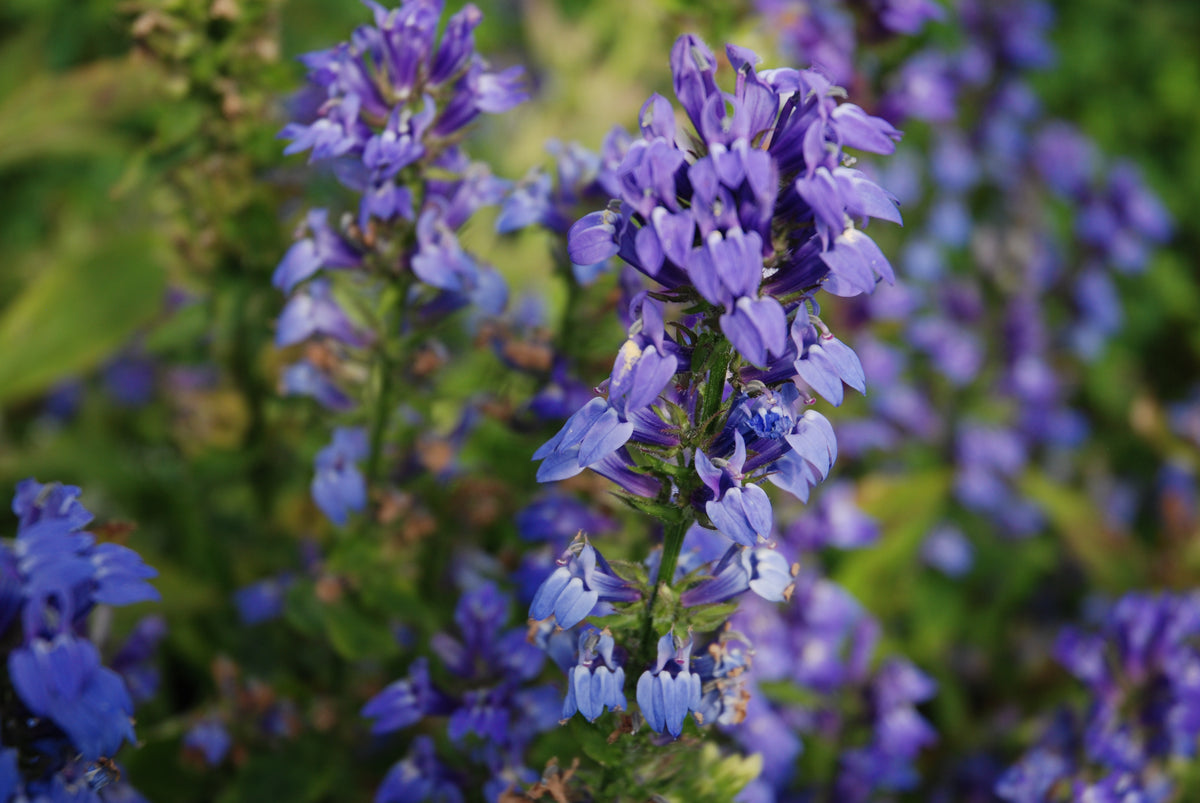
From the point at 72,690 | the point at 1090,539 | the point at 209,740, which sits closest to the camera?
the point at 72,690

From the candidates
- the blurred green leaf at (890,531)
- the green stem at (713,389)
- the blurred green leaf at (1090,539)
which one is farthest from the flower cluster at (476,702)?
the blurred green leaf at (1090,539)

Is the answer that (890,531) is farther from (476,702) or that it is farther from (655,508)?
(655,508)

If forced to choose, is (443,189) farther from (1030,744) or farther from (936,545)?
(936,545)

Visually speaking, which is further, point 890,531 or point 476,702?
point 890,531

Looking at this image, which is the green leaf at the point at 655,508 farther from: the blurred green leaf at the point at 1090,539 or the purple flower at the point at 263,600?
the blurred green leaf at the point at 1090,539

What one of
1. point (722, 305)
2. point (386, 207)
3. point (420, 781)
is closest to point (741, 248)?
point (722, 305)

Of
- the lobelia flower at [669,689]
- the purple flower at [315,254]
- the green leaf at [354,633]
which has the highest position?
the purple flower at [315,254]
